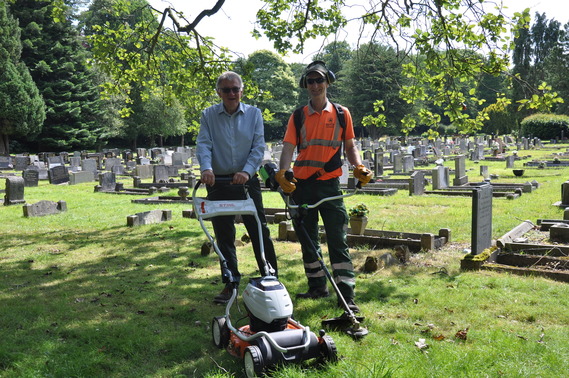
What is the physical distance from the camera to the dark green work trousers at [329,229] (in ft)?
15.9

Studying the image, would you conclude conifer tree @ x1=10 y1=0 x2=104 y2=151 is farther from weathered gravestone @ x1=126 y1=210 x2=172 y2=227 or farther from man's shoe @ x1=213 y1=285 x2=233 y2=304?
man's shoe @ x1=213 y1=285 x2=233 y2=304

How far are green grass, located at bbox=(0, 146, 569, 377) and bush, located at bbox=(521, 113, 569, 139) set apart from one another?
1724 inches

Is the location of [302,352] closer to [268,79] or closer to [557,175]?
[557,175]

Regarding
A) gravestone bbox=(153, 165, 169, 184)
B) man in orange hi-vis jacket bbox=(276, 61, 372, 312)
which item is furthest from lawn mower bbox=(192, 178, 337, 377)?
gravestone bbox=(153, 165, 169, 184)

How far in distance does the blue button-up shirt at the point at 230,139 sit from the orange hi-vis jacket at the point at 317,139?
1.32 feet

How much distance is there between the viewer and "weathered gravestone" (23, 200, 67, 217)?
39.9 feet

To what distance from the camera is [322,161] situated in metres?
5.05

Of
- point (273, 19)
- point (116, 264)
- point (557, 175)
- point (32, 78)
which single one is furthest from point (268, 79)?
point (116, 264)

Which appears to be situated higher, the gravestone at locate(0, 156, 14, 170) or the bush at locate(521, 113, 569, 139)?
the bush at locate(521, 113, 569, 139)

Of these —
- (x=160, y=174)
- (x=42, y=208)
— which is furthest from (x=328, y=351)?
(x=160, y=174)

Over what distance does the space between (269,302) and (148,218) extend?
821cm

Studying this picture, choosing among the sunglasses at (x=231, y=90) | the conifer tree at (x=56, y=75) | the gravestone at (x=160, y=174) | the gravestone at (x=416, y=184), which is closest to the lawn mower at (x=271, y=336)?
the sunglasses at (x=231, y=90)

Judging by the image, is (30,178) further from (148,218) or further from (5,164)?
(148,218)

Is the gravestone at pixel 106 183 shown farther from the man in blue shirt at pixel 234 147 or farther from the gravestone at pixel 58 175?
the man in blue shirt at pixel 234 147
